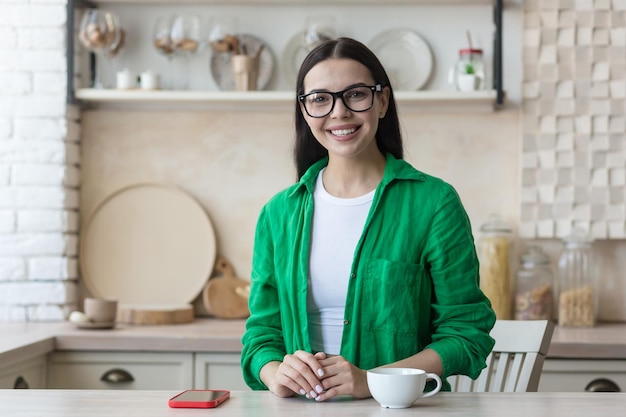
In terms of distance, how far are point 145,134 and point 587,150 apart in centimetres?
155

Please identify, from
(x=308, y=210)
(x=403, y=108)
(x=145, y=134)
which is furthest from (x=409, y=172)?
(x=145, y=134)

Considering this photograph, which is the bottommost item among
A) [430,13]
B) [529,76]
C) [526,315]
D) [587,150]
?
[526,315]

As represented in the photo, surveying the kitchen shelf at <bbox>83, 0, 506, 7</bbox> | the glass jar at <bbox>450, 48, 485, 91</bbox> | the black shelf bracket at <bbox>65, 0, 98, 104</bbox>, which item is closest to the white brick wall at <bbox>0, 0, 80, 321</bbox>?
the black shelf bracket at <bbox>65, 0, 98, 104</bbox>

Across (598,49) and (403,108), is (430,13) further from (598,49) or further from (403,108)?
(598,49)

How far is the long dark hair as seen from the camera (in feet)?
5.83

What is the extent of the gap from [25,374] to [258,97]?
1.14 meters

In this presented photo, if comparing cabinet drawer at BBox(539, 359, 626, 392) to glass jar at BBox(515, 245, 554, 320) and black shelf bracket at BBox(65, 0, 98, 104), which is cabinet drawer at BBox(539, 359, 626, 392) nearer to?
glass jar at BBox(515, 245, 554, 320)

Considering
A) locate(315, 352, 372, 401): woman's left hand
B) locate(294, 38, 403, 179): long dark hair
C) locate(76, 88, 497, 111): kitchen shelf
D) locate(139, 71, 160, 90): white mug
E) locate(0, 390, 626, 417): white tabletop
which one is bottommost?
locate(0, 390, 626, 417): white tabletop

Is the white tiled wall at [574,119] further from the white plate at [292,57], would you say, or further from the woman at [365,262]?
the woman at [365,262]

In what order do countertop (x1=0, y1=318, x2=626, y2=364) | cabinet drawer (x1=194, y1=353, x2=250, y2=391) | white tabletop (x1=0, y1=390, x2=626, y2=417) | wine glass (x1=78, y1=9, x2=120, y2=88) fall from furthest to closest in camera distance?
wine glass (x1=78, y1=9, x2=120, y2=88) < cabinet drawer (x1=194, y1=353, x2=250, y2=391) < countertop (x1=0, y1=318, x2=626, y2=364) < white tabletop (x1=0, y1=390, x2=626, y2=417)

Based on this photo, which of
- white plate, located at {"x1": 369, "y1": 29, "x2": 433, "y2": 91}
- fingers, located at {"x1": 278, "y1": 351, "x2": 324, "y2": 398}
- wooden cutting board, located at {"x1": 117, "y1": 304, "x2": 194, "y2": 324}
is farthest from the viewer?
white plate, located at {"x1": 369, "y1": 29, "x2": 433, "y2": 91}

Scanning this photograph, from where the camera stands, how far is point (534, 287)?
3.05 metres

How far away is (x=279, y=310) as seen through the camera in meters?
1.85

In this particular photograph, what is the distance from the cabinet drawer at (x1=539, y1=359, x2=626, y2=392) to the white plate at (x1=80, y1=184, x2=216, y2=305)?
4.02 ft
